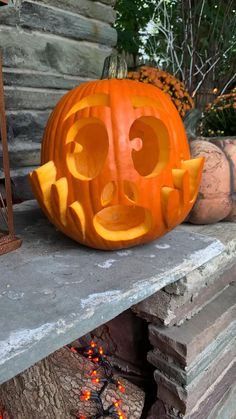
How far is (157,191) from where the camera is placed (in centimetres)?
74

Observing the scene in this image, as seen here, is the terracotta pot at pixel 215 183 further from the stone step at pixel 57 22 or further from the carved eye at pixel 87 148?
the stone step at pixel 57 22

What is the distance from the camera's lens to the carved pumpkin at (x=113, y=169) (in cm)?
72

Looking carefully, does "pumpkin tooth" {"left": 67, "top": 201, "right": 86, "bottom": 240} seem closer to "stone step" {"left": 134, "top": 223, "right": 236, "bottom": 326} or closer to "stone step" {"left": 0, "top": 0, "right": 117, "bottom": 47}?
"stone step" {"left": 134, "top": 223, "right": 236, "bottom": 326}

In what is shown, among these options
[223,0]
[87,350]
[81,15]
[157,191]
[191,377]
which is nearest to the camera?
[157,191]

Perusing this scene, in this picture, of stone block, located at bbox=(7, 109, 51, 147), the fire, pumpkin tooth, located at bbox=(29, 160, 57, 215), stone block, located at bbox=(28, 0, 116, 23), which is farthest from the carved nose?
stone block, located at bbox=(28, 0, 116, 23)

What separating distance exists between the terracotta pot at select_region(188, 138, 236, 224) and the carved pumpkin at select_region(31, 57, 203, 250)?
0.23 m

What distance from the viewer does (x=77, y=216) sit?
71cm

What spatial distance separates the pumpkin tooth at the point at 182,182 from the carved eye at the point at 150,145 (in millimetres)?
32

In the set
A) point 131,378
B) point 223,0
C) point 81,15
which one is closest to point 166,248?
point 131,378

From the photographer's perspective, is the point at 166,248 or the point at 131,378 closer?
the point at 166,248

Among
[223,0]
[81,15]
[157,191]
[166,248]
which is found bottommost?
[166,248]

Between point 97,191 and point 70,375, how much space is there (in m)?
0.59

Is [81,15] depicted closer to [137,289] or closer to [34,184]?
[34,184]

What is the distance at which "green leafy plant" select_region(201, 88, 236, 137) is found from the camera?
141cm
